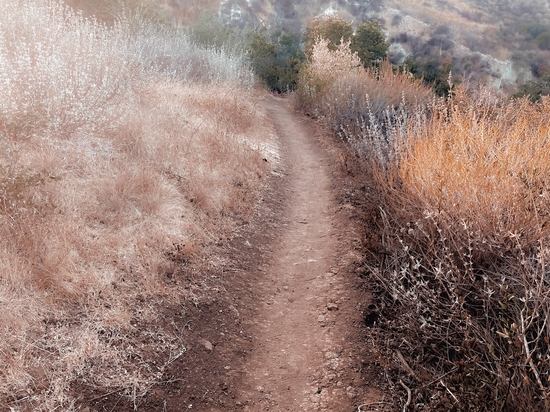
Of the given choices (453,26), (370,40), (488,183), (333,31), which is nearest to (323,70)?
(333,31)

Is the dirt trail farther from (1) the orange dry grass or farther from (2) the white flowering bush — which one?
(2) the white flowering bush

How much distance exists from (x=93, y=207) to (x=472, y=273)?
3.53 m

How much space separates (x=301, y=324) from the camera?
3516 mm

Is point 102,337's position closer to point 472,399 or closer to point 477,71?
point 472,399

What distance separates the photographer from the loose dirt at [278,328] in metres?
2.68

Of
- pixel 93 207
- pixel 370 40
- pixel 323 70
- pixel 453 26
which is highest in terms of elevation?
pixel 453 26

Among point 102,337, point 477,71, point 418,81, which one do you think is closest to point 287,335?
point 102,337

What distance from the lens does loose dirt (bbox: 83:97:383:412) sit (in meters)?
2.68

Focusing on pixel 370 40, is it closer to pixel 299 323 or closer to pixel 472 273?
pixel 299 323

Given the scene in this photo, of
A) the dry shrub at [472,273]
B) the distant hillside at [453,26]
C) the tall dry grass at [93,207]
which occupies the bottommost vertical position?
the tall dry grass at [93,207]

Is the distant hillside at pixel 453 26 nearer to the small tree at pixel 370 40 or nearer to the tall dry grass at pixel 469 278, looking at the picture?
the small tree at pixel 370 40

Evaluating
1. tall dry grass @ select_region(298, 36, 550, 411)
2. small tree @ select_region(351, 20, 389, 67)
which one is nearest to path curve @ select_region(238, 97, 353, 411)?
tall dry grass @ select_region(298, 36, 550, 411)

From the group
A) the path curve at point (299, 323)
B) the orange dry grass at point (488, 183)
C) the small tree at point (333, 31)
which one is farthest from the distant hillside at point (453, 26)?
the orange dry grass at point (488, 183)

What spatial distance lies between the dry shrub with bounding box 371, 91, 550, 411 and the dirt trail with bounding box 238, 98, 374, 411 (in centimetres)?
50
